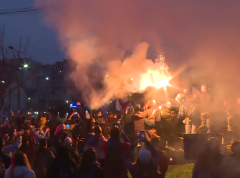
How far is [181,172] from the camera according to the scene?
30.9ft

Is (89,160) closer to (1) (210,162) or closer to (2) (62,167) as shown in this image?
(2) (62,167)

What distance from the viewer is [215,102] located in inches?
493

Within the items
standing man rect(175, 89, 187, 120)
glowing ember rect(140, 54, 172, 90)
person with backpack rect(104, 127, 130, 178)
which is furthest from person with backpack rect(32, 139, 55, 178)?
glowing ember rect(140, 54, 172, 90)

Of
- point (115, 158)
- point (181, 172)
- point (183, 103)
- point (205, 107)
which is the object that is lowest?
point (181, 172)

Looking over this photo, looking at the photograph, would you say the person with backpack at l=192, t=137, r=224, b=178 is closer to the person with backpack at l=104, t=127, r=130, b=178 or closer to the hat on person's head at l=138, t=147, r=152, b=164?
the hat on person's head at l=138, t=147, r=152, b=164

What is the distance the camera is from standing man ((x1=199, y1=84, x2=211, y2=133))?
38.1 ft

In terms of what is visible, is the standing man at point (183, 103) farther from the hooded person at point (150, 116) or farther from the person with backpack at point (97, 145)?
the person with backpack at point (97, 145)

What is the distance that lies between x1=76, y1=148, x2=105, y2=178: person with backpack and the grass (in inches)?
181

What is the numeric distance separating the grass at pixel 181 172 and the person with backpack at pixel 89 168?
4.61 metres

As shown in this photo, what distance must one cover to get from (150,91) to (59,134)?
24.0 ft

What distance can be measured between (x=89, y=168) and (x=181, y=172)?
4.95 meters

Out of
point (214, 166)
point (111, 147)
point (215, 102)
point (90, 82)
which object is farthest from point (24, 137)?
point (90, 82)

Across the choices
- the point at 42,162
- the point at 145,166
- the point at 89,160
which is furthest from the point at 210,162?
the point at 42,162

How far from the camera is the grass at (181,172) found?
920cm
